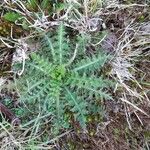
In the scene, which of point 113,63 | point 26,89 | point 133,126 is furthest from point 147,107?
point 26,89

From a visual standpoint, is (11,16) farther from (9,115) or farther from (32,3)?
(9,115)

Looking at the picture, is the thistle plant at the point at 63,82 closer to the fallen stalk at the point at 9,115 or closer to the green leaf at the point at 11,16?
the fallen stalk at the point at 9,115

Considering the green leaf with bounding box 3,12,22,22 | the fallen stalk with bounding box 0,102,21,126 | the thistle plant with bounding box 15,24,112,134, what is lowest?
the fallen stalk with bounding box 0,102,21,126

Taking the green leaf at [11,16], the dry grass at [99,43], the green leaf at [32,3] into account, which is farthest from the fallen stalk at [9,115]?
the green leaf at [32,3]

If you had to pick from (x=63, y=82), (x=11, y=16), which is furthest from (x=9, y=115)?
(x=11, y=16)

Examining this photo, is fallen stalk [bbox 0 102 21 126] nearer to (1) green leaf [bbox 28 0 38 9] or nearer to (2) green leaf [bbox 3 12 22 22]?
(2) green leaf [bbox 3 12 22 22]

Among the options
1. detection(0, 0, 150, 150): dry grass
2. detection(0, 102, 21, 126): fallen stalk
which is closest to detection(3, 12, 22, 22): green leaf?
detection(0, 0, 150, 150): dry grass

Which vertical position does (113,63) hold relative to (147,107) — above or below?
above

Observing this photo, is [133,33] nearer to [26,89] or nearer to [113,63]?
[113,63]

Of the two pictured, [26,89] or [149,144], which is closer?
[26,89]
